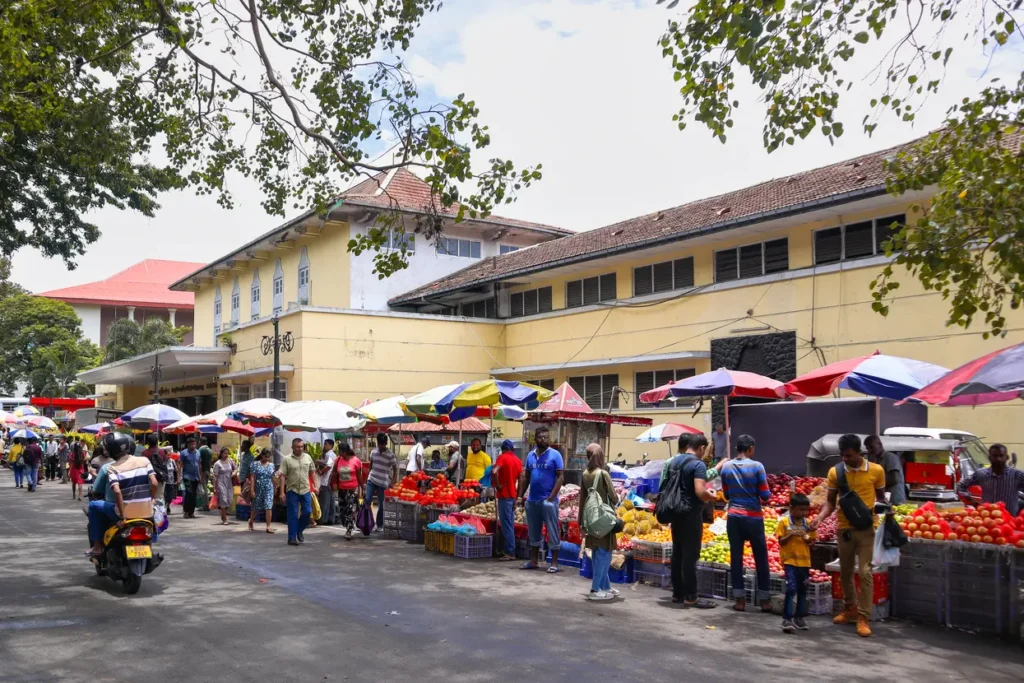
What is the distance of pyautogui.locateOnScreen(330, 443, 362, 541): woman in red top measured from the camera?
15.7 m

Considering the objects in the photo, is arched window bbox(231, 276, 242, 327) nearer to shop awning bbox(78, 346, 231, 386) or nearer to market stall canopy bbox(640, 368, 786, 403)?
shop awning bbox(78, 346, 231, 386)

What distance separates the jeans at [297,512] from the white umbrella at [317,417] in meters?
3.61

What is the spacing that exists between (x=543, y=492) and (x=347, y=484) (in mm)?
5568

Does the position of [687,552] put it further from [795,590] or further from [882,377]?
[882,377]

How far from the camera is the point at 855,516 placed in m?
8.16

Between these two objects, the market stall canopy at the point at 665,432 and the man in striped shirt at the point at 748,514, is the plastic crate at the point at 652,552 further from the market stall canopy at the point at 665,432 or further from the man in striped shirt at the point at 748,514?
the market stall canopy at the point at 665,432

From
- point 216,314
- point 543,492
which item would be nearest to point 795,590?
point 543,492

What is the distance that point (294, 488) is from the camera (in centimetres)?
1486

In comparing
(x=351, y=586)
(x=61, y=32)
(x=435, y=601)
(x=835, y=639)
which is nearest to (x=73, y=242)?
(x=61, y=32)

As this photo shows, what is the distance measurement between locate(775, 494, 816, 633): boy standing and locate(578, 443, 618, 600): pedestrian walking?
1935 millimetres

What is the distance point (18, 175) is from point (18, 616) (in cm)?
1198

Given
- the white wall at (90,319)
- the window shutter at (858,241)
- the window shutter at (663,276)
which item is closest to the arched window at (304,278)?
the window shutter at (663,276)

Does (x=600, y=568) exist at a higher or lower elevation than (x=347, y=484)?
lower

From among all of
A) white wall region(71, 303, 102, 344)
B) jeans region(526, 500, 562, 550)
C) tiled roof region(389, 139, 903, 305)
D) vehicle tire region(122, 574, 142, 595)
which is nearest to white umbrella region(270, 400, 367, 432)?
jeans region(526, 500, 562, 550)
